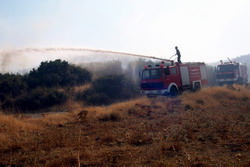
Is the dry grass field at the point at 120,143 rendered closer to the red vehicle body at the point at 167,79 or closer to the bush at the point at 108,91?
the red vehicle body at the point at 167,79

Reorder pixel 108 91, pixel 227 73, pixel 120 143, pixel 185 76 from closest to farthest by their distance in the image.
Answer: pixel 120 143
pixel 185 76
pixel 108 91
pixel 227 73

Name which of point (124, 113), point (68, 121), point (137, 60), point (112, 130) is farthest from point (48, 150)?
point (137, 60)

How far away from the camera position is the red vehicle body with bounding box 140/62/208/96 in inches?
735

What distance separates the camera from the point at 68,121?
11.9 meters

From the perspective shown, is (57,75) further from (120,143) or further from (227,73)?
(120,143)

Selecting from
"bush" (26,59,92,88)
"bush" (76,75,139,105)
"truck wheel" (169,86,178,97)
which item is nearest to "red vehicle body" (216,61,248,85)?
"bush" (76,75,139,105)

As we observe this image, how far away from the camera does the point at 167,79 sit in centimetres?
1892

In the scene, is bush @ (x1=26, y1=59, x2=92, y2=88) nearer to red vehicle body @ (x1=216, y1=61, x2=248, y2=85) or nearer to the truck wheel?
the truck wheel

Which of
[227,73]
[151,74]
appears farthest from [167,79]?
[227,73]

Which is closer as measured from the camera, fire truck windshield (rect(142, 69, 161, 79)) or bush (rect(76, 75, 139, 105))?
fire truck windshield (rect(142, 69, 161, 79))

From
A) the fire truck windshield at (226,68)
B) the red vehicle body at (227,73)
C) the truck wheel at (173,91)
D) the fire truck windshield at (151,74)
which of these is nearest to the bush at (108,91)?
the fire truck windshield at (151,74)

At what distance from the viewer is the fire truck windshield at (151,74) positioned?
61.6ft

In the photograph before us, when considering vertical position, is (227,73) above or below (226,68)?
below

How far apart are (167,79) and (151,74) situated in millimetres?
1177
